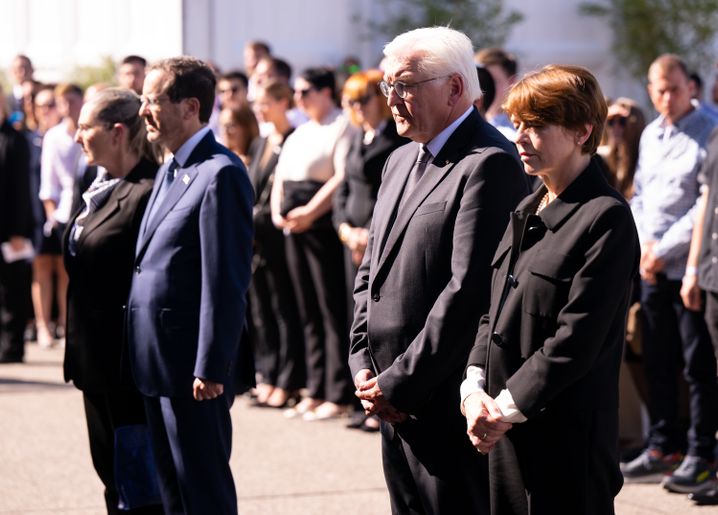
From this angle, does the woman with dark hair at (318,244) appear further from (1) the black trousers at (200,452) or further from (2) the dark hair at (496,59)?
(1) the black trousers at (200,452)

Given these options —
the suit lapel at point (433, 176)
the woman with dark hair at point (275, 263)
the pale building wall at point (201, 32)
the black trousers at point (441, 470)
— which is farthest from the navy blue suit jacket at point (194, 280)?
the pale building wall at point (201, 32)

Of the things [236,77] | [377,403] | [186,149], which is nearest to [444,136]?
[377,403]

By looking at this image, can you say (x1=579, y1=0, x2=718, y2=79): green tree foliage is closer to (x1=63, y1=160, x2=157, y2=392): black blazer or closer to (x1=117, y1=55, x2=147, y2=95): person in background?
(x1=117, y1=55, x2=147, y2=95): person in background

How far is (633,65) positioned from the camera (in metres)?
23.5

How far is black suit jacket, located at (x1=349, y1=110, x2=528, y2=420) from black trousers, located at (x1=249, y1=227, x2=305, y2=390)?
4.68m

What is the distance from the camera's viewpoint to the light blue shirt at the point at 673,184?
6883 millimetres

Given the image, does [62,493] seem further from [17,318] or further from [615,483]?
[17,318]

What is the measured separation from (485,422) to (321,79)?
5575 millimetres

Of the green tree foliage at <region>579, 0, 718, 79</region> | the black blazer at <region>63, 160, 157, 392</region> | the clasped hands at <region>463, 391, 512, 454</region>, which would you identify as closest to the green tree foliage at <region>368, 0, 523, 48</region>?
the green tree foliage at <region>579, 0, 718, 79</region>

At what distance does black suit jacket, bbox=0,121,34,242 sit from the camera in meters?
11.0

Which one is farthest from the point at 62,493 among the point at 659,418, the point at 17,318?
the point at 17,318

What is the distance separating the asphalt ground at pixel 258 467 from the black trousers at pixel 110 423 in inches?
40.4

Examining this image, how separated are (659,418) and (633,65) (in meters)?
17.2

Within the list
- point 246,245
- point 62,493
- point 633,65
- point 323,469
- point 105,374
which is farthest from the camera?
point 633,65
